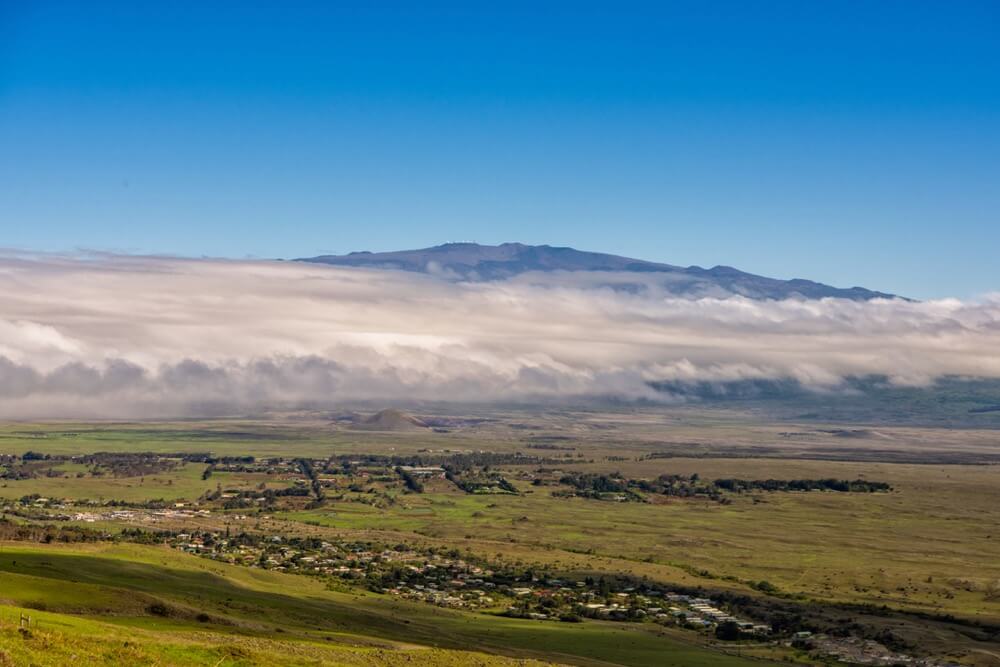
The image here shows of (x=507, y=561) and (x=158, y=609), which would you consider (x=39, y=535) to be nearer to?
(x=158, y=609)

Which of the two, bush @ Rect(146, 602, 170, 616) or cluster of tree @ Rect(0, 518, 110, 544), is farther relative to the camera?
cluster of tree @ Rect(0, 518, 110, 544)

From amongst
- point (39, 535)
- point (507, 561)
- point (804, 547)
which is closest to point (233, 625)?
point (39, 535)

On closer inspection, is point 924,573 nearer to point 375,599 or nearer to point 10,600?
point 375,599

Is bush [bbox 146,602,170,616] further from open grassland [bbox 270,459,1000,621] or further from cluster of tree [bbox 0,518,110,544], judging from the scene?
open grassland [bbox 270,459,1000,621]

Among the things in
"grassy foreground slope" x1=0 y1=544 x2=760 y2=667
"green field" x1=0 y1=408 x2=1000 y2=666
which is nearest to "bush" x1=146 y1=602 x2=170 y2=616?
"grassy foreground slope" x1=0 y1=544 x2=760 y2=667

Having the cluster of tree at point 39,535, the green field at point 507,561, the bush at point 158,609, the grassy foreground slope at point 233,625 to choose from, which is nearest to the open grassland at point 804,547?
the green field at point 507,561

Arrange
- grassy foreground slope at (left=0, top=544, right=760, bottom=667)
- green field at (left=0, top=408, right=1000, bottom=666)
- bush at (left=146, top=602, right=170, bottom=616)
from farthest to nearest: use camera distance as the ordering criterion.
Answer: bush at (left=146, top=602, right=170, bottom=616)
green field at (left=0, top=408, right=1000, bottom=666)
grassy foreground slope at (left=0, top=544, right=760, bottom=667)

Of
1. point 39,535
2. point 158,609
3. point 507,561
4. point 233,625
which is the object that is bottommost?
point 507,561

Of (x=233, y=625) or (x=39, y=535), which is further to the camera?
(x=39, y=535)
